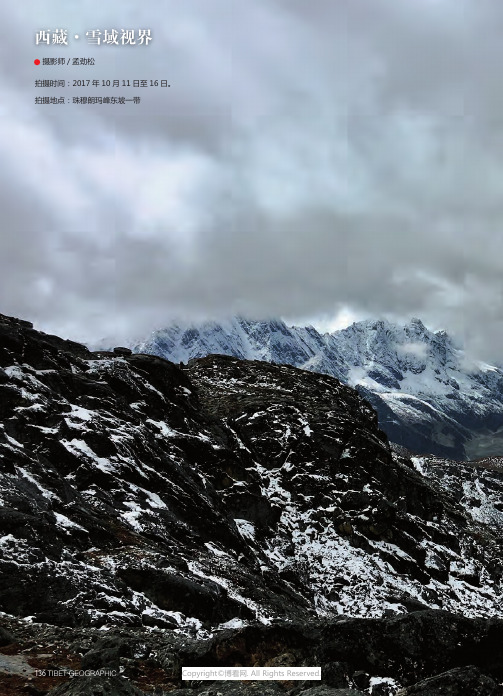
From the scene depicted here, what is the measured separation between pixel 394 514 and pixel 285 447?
47.5ft

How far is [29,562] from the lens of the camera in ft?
79.3

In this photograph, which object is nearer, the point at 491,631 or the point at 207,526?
the point at 491,631

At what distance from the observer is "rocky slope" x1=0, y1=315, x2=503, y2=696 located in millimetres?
14922

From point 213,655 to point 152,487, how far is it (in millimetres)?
28542

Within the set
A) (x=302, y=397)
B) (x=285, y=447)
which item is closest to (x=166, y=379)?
(x=285, y=447)

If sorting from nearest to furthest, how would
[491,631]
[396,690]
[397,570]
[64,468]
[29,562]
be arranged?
[396,690], [491,631], [29,562], [64,468], [397,570]

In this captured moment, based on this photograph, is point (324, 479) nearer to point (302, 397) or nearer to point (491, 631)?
point (302, 397)

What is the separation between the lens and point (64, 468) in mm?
38469

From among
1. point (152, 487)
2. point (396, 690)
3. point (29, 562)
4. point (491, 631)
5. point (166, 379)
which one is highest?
point (166, 379)

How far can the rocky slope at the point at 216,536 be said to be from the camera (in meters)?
14.9

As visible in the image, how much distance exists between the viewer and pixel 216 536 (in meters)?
43.4

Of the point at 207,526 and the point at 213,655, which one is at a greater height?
the point at 207,526

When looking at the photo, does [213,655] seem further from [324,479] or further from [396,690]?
[324,479]

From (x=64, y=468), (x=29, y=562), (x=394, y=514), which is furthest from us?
(x=394, y=514)
